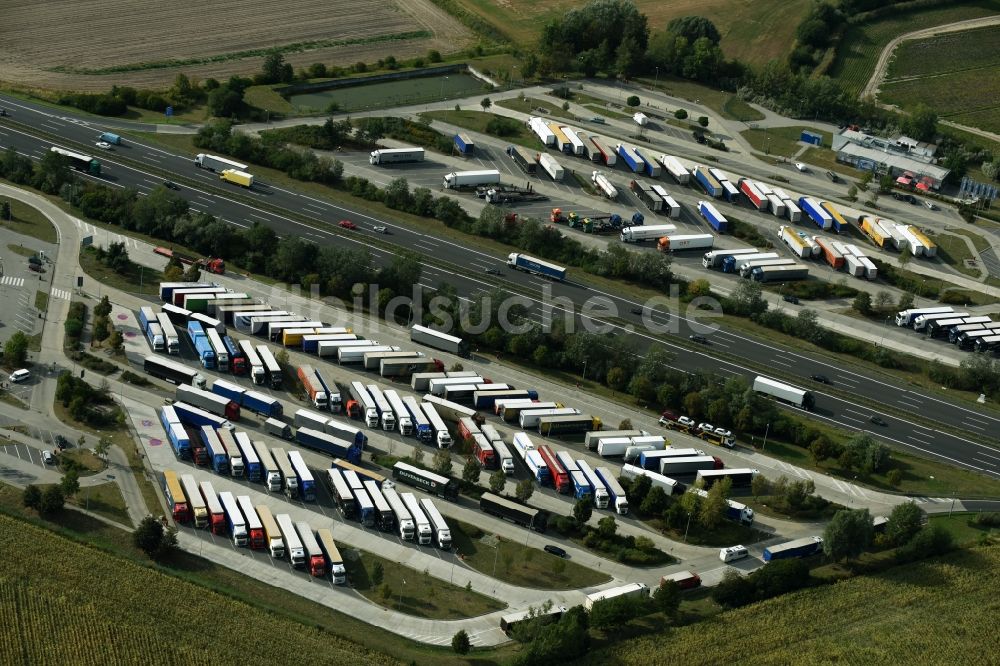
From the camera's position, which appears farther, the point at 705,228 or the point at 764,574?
the point at 705,228

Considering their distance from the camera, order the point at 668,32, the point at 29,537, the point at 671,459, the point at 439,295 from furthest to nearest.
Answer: the point at 668,32 → the point at 439,295 → the point at 671,459 → the point at 29,537

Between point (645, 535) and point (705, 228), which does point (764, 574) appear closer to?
point (645, 535)

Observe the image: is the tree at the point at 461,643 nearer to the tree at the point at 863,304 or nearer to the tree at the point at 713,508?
the tree at the point at 713,508

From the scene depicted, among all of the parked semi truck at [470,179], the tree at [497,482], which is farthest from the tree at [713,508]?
the parked semi truck at [470,179]

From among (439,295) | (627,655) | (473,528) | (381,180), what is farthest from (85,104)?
(627,655)

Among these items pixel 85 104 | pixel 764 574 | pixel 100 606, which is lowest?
pixel 100 606

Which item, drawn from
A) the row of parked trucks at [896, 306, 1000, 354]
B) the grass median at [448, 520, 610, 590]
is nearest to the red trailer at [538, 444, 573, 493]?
the grass median at [448, 520, 610, 590]
